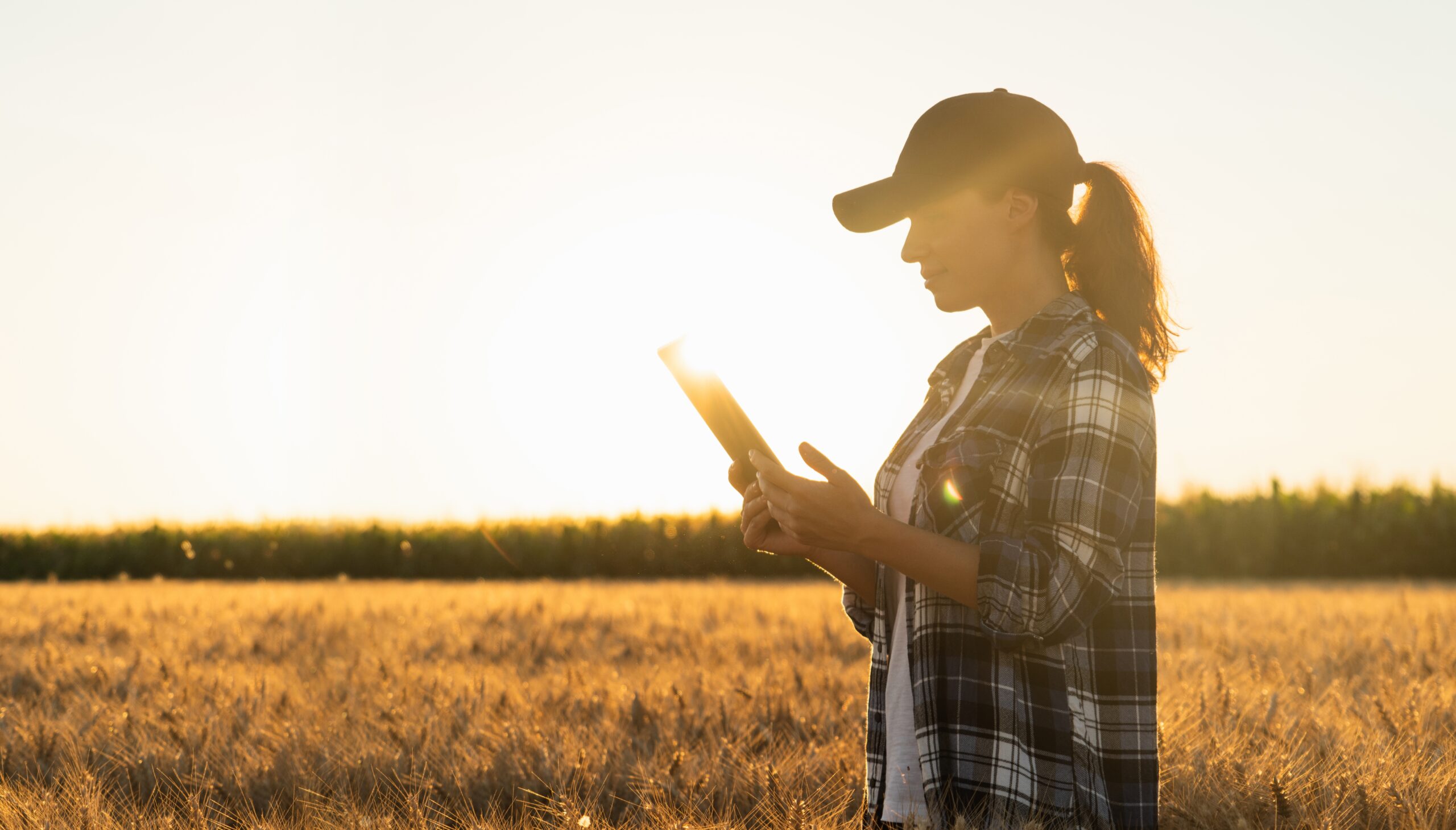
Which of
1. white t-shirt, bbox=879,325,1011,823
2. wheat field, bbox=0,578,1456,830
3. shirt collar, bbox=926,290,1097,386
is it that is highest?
shirt collar, bbox=926,290,1097,386

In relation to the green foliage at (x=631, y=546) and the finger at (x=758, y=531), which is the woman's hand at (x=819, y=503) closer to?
the finger at (x=758, y=531)

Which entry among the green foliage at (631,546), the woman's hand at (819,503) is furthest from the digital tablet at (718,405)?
the green foliage at (631,546)

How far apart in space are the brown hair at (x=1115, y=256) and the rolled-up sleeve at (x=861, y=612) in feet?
2.55

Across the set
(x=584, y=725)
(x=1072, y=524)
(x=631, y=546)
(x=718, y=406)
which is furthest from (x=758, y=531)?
(x=631, y=546)

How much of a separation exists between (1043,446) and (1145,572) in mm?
347

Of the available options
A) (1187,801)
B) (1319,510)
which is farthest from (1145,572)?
(1319,510)

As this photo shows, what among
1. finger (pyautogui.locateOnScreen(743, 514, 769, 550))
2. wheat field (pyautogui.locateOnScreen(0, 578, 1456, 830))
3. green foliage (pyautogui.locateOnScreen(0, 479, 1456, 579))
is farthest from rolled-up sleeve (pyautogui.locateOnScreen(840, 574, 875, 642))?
green foliage (pyautogui.locateOnScreen(0, 479, 1456, 579))

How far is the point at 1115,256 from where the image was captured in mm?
2035

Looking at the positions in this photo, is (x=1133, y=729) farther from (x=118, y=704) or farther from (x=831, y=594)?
(x=831, y=594)

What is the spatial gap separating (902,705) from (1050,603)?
454 mm

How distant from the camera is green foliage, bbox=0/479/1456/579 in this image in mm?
18781

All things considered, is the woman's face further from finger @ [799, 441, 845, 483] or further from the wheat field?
the wheat field

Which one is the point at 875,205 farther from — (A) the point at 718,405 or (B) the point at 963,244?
(A) the point at 718,405

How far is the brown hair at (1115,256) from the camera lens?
2.04m
